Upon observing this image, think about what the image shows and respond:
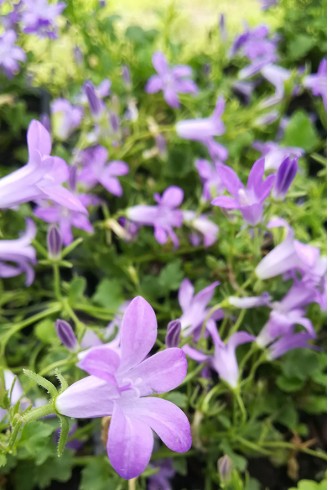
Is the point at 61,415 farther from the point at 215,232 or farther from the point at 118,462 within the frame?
the point at 215,232

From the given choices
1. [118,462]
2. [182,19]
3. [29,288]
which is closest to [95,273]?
[29,288]

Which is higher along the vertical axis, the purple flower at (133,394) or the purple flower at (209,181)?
the purple flower at (133,394)

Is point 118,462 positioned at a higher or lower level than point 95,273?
higher

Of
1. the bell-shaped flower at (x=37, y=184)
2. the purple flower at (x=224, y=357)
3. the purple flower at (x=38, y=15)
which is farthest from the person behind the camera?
the purple flower at (x=38, y=15)

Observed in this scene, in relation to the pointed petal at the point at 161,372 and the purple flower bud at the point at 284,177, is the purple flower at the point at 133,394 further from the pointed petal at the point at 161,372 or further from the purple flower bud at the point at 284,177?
the purple flower bud at the point at 284,177

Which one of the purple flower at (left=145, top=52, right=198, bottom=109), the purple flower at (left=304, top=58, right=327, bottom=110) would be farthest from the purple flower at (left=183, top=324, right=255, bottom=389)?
the purple flower at (left=145, top=52, right=198, bottom=109)

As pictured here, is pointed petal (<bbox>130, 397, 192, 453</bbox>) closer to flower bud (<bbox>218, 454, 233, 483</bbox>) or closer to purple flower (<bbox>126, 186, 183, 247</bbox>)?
flower bud (<bbox>218, 454, 233, 483</bbox>)

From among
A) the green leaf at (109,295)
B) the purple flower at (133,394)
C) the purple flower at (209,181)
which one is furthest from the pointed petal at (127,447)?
the purple flower at (209,181)
